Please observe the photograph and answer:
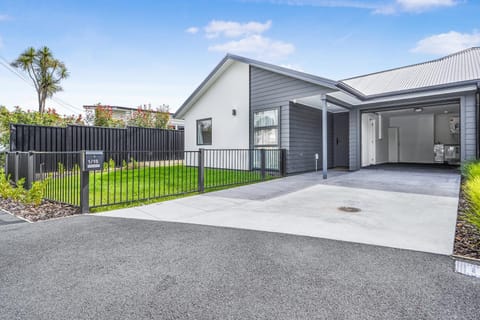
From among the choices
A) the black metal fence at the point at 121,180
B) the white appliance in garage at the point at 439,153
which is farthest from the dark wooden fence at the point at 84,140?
the white appliance in garage at the point at 439,153

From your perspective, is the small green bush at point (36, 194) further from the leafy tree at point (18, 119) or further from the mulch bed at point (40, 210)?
the leafy tree at point (18, 119)

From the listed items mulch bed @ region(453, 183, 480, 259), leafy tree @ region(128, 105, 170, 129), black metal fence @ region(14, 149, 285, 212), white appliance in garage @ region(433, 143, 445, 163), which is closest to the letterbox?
black metal fence @ region(14, 149, 285, 212)

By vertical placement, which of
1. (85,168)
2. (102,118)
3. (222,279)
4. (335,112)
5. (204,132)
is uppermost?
(102,118)

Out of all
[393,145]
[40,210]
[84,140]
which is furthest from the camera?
[393,145]

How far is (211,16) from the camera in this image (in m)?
10.4

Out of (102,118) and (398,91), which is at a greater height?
(102,118)

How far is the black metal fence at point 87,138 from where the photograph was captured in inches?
356

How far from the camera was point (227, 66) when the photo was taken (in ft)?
35.6

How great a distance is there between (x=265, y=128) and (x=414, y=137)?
31.3ft

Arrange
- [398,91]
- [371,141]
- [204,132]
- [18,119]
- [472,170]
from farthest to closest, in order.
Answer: [204,132] < [371,141] < [18,119] < [398,91] < [472,170]

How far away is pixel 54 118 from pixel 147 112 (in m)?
5.98

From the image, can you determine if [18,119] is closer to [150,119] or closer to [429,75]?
[150,119]

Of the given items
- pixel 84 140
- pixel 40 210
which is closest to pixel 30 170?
pixel 40 210

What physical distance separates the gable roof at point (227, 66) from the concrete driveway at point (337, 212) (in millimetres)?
3215
